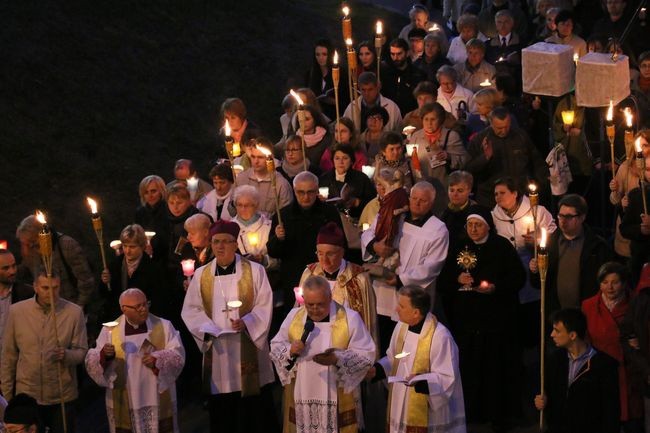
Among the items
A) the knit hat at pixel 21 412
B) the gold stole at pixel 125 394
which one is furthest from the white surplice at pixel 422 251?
the knit hat at pixel 21 412

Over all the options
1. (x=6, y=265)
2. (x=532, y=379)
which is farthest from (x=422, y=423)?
(x=6, y=265)

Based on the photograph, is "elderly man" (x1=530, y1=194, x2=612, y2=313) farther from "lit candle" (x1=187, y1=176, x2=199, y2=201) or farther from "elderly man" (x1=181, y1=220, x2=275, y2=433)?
"lit candle" (x1=187, y1=176, x2=199, y2=201)

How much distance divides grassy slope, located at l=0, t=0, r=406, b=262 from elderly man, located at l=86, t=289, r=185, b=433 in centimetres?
565

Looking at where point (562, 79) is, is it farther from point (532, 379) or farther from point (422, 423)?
point (422, 423)

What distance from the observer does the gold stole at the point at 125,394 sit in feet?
34.5

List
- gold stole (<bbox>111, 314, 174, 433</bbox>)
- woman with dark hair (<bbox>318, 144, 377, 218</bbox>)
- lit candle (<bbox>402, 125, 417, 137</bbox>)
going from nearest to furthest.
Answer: gold stole (<bbox>111, 314, 174, 433</bbox>), woman with dark hair (<bbox>318, 144, 377, 218</bbox>), lit candle (<bbox>402, 125, 417, 137</bbox>)

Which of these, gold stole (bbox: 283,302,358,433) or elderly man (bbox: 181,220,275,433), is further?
elderly man (bbox: 181,220,275,433)

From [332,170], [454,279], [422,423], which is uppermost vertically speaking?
[332,170]

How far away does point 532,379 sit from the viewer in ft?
40.2

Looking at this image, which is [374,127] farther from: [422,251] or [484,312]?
[484,312]

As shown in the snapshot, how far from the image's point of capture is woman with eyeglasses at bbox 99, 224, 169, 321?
1152 cm

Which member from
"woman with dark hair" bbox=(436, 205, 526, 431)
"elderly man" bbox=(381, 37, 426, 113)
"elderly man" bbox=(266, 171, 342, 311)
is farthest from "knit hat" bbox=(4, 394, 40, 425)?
"elderly man" bbox=(381, 37, 426, 113)

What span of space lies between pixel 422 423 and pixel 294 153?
4.17 metres

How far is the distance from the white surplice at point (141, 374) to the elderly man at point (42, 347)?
27cm
